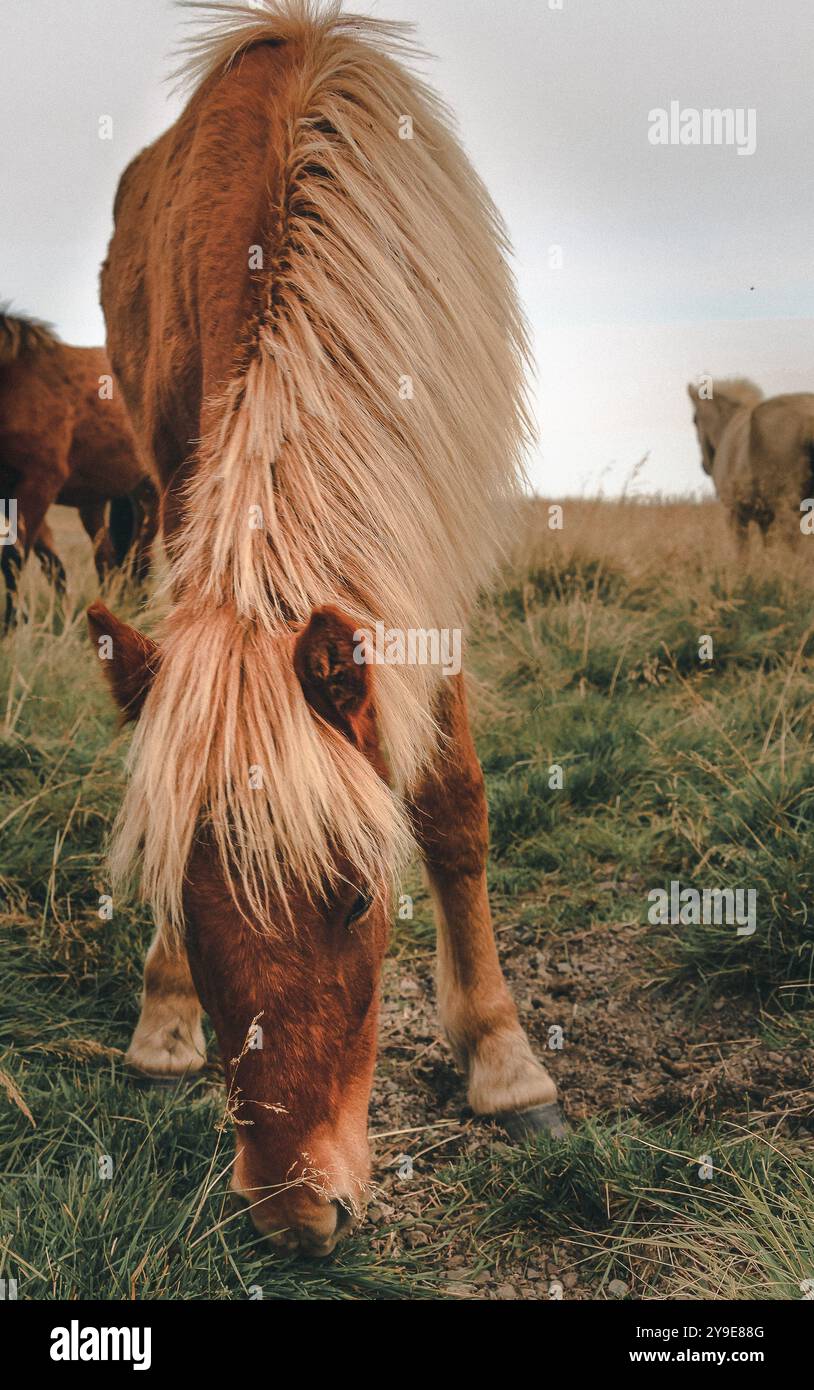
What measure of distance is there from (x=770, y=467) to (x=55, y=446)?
159 inches

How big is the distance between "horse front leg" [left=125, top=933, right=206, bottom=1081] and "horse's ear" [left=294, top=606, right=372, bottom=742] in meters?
1.27

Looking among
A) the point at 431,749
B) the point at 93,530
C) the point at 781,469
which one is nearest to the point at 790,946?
the point at 431,749

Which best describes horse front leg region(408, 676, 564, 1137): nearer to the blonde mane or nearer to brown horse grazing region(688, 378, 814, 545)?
the blonde mane

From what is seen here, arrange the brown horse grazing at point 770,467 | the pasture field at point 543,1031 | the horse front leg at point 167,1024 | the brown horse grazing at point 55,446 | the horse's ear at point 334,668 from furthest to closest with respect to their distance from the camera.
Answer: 1. the brown horse grazing at point 770,467
2. the brown horse grazing at point 55,446
3. the horse front leg at point 167,1024
4. the pasture field at point 543,1031
5. the horse's ear at point 334,668

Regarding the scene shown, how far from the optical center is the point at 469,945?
273cm

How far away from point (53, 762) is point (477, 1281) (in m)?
2.10

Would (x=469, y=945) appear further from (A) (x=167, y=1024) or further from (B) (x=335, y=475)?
(B) (x=335, y=475)

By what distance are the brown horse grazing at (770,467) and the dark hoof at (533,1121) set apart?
12.9 ft

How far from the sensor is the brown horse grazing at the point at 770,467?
564 cm

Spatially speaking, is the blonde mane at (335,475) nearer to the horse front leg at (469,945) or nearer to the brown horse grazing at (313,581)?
the brown horse grazing at (313,581)

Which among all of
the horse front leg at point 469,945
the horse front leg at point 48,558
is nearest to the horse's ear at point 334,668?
the horse front leg at point 469,945

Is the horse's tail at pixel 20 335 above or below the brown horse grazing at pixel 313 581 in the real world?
above

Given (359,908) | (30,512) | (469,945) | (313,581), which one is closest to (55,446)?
(30,512)
